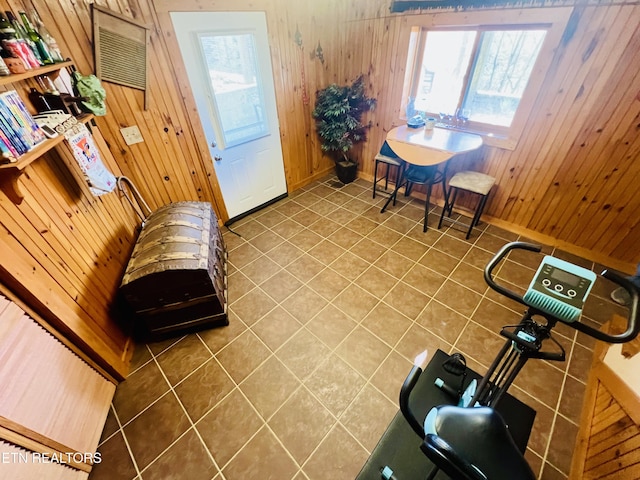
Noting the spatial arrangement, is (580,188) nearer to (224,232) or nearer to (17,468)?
(224,232)

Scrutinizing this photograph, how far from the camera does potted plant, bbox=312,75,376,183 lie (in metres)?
3.46

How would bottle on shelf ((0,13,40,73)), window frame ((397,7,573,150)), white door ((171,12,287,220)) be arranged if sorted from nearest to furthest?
bottle on shelf ((0,13,40,73)), window frame ((397,7,573,150)), white door ((171,12,287,220))

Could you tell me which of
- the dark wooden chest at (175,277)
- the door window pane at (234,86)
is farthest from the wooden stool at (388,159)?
the dark wooden chest at (175,277)

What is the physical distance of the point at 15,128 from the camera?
1.23 meters

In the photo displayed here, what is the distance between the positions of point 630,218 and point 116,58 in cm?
438

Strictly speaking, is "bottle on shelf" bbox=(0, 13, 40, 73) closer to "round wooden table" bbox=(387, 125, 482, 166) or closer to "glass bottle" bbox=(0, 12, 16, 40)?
"glass bottle" bbox=(0, 12, 16, 40)

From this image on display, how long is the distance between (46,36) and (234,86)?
1420 mm

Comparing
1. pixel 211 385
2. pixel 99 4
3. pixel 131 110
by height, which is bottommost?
pixel 211 385

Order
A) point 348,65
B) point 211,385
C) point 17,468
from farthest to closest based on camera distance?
point 348,65
point 211,385
point 17,468

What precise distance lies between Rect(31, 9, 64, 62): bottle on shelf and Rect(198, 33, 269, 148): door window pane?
1070 millimetres

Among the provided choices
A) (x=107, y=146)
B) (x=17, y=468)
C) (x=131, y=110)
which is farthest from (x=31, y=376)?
(x=131, y=110)

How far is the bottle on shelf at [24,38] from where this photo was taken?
56.6 inches

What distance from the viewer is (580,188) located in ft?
8.20

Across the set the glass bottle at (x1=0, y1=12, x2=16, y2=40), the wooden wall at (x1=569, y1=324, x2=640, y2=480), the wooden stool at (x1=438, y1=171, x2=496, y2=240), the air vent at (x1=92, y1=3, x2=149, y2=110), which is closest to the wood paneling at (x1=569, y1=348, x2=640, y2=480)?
the wooden wall at (x1=569, y1=324, x2=640, y2=480)
